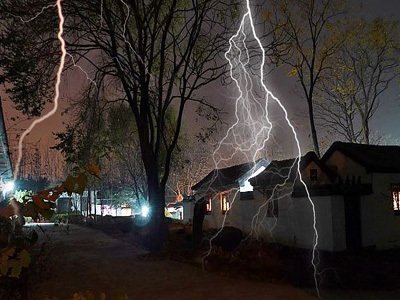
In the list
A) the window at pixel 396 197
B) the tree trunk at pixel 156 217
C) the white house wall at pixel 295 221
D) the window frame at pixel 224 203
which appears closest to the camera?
the white house wall at pixel 295 221

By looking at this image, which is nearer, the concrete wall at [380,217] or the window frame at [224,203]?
the concrete wall at [380,217]

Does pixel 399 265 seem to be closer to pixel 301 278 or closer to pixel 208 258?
pixel 301 278

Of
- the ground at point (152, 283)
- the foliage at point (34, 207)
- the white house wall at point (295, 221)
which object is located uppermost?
the foliage at point (34, 207)

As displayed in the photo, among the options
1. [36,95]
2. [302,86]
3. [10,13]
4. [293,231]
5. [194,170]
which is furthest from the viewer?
[194,170]

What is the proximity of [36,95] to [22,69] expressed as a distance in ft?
4.01

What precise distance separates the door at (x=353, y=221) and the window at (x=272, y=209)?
3.76 m

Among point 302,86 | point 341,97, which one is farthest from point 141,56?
point 341,97

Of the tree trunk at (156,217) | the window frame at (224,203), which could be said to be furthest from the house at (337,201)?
the tree trunk at (156,217)

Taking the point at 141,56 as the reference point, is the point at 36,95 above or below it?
below

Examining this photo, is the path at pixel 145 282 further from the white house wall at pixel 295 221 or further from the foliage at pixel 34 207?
the foliage at pixel 34 207

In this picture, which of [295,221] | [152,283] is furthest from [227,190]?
[152,283]

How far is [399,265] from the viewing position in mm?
13062

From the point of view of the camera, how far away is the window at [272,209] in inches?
749

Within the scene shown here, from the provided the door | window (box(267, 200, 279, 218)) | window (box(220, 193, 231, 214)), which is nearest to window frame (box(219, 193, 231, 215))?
window (box(220, 193, 231, 214))
